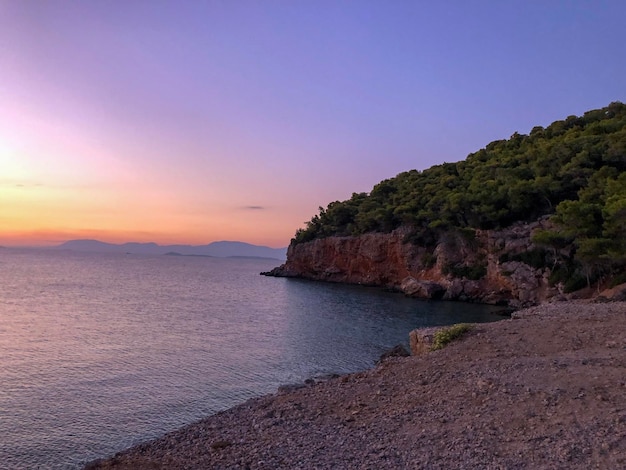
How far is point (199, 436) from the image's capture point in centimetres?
1269

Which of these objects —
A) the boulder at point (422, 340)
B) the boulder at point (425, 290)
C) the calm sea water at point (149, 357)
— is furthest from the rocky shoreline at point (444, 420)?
the boulder at point (425, 290)

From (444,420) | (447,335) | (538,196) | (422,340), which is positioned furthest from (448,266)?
(444,420)

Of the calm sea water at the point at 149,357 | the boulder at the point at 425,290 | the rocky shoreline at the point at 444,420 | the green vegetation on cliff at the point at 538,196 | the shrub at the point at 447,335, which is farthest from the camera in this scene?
the boulder at the point at 425,290

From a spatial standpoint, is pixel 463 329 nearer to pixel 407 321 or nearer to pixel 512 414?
pixel 512 414

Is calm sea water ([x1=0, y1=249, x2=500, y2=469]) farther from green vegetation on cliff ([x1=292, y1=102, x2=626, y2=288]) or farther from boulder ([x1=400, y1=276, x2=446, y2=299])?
green vegetation on cliff ([x1=292, y1=102, x2=626, y2=288])

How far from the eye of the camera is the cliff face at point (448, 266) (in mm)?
52269

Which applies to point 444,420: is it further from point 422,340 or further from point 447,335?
point 422,340

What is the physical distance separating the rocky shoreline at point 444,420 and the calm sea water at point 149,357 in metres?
2.85

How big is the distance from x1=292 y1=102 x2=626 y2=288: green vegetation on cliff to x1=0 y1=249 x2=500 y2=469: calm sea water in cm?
1078

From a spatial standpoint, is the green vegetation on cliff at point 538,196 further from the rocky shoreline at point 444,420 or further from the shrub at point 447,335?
the rocky shoreline at point 444,420

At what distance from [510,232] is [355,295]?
65.1ft

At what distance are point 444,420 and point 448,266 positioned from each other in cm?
5265

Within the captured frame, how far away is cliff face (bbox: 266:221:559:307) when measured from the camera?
171 ft

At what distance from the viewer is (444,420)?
35.4ft
